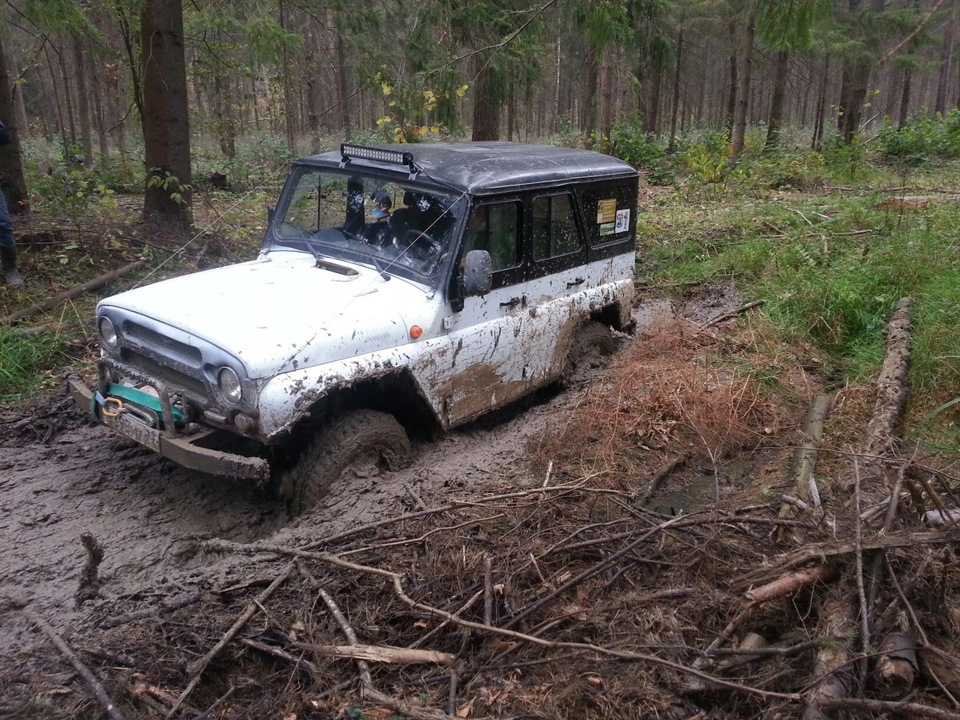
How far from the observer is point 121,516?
4316mm

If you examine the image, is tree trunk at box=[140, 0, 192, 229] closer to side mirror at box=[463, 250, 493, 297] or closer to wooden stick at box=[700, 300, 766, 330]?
side mirror at box=[463, 250, 493, 297]

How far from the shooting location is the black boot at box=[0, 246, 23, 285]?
7.52 meters

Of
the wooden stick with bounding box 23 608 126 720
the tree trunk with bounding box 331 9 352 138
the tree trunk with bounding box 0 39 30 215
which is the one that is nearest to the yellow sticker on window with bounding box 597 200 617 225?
the wooden stick with bounding box 23 608 126 720

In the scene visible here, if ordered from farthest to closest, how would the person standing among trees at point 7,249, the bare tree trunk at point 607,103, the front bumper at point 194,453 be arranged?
the bare tree trunk at point 607,103, the person standing among trees at point 7,249, the front bumper at point 194,453

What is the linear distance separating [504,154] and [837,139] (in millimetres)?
16735

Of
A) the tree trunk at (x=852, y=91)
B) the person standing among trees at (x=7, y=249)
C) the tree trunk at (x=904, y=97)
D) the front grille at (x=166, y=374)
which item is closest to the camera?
the front grille at (x=166, y=374)

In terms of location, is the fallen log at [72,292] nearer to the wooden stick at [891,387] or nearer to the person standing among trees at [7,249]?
the person standing among trees at [7,249]

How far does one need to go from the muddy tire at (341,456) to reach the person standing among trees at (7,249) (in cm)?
495

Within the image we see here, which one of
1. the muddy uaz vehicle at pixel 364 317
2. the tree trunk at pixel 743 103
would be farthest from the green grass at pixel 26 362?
the tree trunk at pixel 743 103

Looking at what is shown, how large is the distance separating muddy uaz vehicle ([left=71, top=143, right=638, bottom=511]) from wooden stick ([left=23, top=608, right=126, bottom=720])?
947 mm

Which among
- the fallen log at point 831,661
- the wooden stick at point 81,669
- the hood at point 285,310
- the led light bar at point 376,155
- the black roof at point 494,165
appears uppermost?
the led light bar at point 376,155

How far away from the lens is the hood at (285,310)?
3.93 meters

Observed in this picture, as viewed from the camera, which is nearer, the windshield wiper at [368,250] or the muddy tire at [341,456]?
the muddy tire at [341,456]

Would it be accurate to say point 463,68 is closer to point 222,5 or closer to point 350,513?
point 222,5
